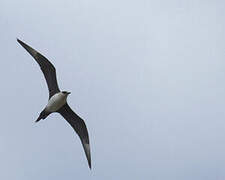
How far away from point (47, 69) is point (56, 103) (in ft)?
6.06

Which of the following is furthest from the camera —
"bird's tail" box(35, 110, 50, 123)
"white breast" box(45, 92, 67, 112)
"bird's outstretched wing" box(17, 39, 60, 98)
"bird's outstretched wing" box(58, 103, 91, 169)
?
"bird's outstretched wing" box(58, 103, 91, 169)

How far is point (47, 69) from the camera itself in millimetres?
43219

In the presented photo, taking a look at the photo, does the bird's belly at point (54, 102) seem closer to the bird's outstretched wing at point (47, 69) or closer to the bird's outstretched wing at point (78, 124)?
the bird's outstretched wing at point (47, 69)

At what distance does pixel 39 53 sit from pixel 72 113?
3751 mm

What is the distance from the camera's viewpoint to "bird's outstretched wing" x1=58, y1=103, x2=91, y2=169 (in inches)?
1747

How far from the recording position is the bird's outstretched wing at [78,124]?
44.4 meters

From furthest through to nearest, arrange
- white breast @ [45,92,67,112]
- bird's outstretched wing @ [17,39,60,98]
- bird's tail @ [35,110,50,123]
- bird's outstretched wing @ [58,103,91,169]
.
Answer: bird's outstretched wing @ [58,103,91,169] < bird's outstretched wing @ [17,39,60,98] < bird's tail @ [35,110,50,123] < white breast @ [45,92,67,112]

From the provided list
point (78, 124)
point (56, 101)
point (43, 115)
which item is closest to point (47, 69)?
point (56, 101)

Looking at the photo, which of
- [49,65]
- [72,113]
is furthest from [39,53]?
[72,113]

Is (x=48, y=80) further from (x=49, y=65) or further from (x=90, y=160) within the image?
(x=90, y=160)

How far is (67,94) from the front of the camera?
140 feet

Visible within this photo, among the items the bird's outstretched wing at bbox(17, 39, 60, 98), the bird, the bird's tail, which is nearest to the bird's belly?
the bird

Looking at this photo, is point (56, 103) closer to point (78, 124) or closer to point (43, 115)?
point (43, 115)

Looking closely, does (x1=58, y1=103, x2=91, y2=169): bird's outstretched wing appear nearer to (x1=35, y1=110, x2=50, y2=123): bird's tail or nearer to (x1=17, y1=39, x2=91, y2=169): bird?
(x1=17, y1=39, x2=91, y2=169): bird
